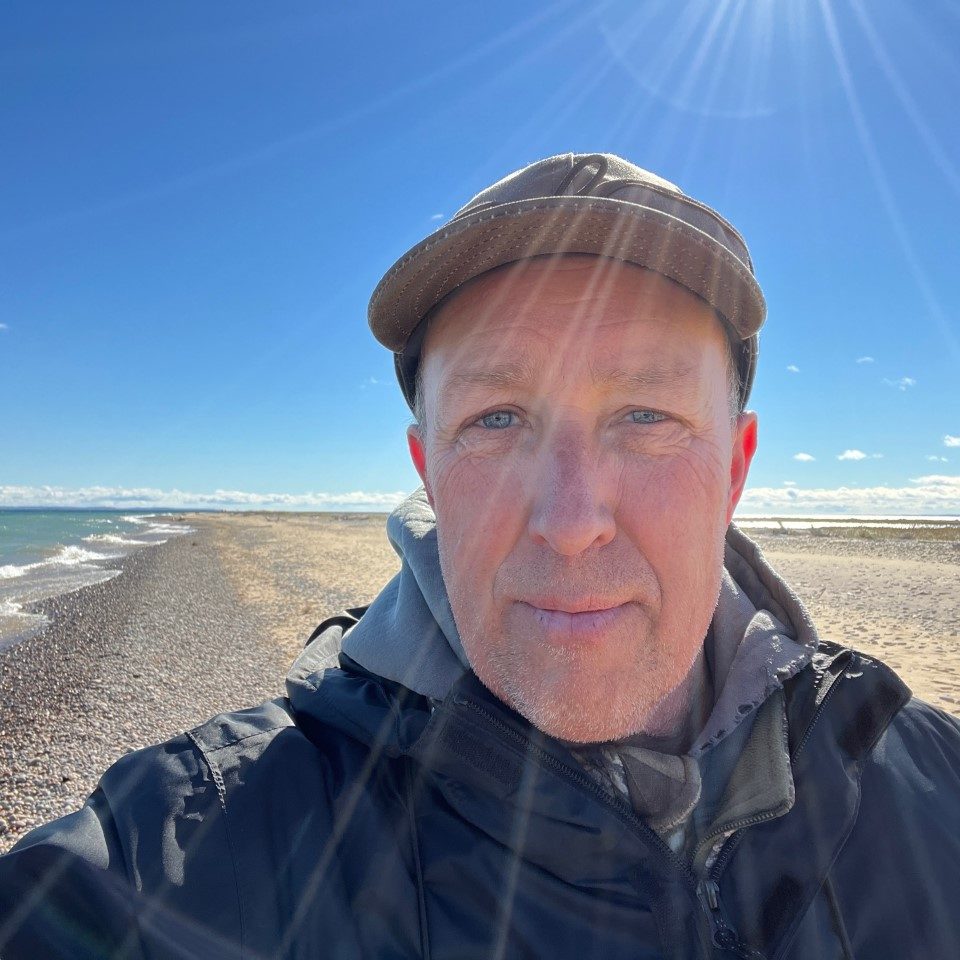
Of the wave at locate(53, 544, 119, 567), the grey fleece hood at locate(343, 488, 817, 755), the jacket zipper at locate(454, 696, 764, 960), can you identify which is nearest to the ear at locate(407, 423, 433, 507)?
the grey fleece hood at locate(343, 488, 817, 755)

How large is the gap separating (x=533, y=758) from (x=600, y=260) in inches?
52.6

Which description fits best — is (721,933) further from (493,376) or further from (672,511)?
(493,376)

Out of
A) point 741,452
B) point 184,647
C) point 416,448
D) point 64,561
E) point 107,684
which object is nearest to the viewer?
point 741,452

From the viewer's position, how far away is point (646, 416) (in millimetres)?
1652

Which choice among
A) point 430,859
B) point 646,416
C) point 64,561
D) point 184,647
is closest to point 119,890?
point 430,859

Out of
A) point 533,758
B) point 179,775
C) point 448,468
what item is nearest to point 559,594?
point 533,758

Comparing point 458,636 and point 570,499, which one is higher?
point 570,499

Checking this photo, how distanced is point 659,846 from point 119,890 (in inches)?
45.4

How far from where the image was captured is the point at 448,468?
5.70 ft

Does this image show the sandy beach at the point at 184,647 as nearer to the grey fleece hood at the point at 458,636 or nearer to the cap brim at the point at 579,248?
the grey fleece hood at the point at 458,636

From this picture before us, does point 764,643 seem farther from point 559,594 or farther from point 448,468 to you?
point 448,468

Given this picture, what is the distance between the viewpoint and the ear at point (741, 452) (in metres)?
1.96

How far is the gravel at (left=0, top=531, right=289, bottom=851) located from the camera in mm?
6051

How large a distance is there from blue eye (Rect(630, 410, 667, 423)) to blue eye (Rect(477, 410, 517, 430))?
0.33m
